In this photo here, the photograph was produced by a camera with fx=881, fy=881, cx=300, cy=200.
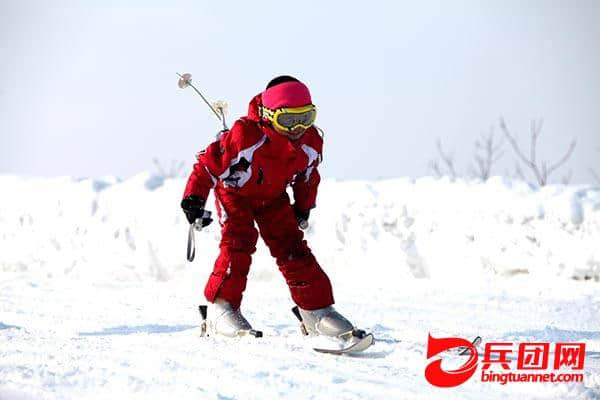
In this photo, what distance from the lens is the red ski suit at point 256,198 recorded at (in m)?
4.32

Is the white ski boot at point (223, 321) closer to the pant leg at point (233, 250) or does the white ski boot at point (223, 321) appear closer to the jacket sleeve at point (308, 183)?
the pant leg at point (233, 250)

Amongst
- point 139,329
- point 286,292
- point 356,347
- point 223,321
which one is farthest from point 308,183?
point 286,292

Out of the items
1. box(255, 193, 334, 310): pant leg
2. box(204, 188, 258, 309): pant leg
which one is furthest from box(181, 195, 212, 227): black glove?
box(255, 193, 334, 310): pant leg

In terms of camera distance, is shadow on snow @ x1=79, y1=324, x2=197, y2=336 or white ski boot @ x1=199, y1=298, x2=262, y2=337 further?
shadow on snow @ x1=79, y1=324, x2=197, y2=336

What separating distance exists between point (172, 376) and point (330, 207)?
572 centimetres

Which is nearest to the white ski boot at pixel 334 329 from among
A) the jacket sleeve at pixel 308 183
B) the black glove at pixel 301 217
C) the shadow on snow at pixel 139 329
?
the black glove at pixel 301 217

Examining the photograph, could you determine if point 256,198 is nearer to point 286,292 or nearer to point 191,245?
point 191,245

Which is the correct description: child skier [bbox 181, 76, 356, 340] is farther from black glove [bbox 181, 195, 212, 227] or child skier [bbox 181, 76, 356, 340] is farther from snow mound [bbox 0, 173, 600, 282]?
snow mound [bbox 0, 173, 600, 282]

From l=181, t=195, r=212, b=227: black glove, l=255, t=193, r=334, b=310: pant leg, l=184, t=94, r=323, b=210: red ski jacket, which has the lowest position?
l=255, t=193, r=334, b=310: pant leg

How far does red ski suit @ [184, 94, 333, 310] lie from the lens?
4.32m

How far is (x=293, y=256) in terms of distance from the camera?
4.42 metres

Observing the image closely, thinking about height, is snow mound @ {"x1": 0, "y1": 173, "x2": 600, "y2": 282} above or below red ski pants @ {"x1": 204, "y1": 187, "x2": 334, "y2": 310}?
below

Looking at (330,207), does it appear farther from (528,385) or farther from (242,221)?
(528,385)

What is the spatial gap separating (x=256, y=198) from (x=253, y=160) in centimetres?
27
